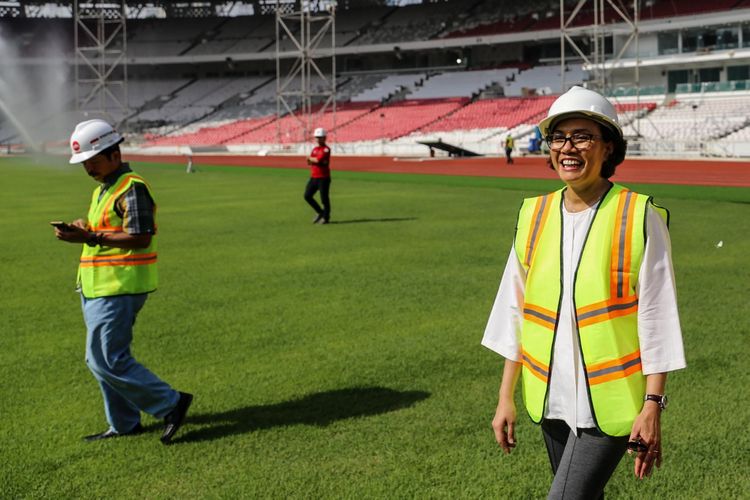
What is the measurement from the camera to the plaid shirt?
5.25 metres

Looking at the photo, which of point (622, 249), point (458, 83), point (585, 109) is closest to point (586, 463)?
point (622, 249)

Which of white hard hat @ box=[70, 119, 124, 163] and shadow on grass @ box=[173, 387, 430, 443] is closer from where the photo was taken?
white hard hat @ box=[70, 119, 124, 163]

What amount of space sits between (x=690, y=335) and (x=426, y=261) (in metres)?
4.95

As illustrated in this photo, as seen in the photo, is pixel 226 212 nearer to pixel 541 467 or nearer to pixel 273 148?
pixel 541 467

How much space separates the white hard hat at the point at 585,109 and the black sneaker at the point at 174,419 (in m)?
3.36

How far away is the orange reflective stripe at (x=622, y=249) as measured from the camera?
9.26 feet

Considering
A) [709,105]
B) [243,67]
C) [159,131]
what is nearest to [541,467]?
[709,105]

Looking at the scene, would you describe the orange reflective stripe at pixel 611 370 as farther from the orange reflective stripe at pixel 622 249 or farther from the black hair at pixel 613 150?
the black hair at pixel 613 150

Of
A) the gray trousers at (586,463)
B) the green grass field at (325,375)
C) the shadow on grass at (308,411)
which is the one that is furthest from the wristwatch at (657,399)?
the shadow on grass at (308,411)

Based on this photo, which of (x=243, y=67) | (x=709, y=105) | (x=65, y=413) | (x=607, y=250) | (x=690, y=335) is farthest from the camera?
(x=243, y=67)

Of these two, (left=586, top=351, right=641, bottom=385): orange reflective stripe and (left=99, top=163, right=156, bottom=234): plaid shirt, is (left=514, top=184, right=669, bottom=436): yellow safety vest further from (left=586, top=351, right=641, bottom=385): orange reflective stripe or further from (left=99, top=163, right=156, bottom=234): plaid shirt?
(left=99, top=163, right=156, bottom=234): plaid shirt

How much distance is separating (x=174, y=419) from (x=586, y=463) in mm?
3196

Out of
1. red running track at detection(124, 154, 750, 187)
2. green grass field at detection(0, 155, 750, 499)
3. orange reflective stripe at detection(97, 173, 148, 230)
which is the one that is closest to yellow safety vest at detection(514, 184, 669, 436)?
green grass field at detection(0, 155, 750, 499)

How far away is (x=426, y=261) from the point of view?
39.9 ft
